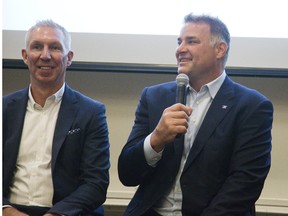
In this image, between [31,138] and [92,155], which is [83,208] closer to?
[92,155]

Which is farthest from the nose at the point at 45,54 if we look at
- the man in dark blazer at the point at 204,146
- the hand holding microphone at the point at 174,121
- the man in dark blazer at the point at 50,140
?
the hand holding microphone at the point at 174,121

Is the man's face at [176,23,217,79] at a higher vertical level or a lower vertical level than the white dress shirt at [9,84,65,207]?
higher

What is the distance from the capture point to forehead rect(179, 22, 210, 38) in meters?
1.60

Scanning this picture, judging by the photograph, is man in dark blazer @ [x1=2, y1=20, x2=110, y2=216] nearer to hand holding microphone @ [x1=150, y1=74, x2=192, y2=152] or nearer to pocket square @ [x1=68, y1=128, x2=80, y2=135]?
pocket square @ [x1=68, y1=128, x2=80, y2=135]

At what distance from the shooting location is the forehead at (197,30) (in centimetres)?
160

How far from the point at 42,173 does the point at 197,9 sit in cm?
121

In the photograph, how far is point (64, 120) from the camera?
5.41 feet

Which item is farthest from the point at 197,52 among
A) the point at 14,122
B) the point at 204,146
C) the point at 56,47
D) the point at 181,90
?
the point at 14,122

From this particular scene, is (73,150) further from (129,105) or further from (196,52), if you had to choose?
(129,105)

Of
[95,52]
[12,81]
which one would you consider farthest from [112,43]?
[12,81]

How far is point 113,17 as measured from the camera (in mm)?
2225

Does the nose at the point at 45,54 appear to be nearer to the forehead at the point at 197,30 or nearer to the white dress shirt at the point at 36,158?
the white dress shirt at the point at 36,158

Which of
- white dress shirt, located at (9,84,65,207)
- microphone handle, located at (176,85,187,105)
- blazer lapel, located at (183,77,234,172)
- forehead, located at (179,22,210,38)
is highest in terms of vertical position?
forehead, located at (179,22,210,38)

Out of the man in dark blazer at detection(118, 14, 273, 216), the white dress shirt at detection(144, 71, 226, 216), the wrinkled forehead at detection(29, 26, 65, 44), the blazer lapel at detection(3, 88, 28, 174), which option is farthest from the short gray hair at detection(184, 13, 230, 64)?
the blazer lapel at detection(3, 88, 28, 174)
